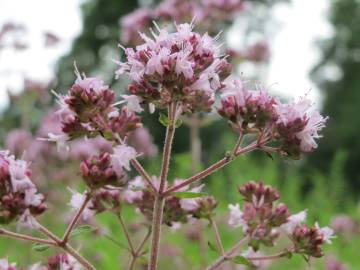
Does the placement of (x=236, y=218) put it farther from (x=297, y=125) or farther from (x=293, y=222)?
(x=297, y=125)

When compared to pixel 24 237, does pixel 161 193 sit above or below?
above

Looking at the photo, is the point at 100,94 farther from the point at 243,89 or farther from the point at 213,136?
the point at 213,136

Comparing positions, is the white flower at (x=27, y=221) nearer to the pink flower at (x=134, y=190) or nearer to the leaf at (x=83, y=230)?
the leaf at (x=83, y=230)

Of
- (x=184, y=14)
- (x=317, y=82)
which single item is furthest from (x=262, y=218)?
(x=317, y=82)

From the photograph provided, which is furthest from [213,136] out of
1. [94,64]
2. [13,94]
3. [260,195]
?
[260,195]

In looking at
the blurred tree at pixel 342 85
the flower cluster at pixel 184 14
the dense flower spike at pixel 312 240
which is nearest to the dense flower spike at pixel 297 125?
the dense flower spike at pixel 312 240
